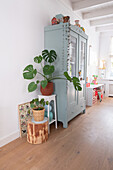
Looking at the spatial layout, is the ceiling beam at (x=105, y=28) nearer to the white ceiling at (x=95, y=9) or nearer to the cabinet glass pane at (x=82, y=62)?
the white ceiling at (x=95, y=9)

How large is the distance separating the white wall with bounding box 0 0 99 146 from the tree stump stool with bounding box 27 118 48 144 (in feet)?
1.09

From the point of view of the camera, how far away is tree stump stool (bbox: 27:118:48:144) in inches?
81.0

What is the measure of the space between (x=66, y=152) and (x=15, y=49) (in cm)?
175

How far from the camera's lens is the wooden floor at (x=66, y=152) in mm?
Answer: 1638

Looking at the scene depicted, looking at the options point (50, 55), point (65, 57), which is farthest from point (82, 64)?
point (50, 55)

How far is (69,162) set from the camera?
5.57 ft

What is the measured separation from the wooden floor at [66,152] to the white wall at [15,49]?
393 millimetres

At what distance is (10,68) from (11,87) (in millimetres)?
302

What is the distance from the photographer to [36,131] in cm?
206

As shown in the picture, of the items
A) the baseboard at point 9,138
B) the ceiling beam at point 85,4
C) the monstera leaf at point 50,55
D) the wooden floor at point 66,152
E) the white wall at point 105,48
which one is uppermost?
the ceiling beam at point 85,4

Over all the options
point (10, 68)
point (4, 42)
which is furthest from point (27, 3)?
point (10, 68)

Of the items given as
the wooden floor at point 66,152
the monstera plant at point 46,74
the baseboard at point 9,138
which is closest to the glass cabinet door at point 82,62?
the monstera plant at point 46,74

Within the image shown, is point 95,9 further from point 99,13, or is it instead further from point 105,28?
point 105,28

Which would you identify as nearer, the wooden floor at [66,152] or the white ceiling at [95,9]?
the wooden floor at [66,152]
